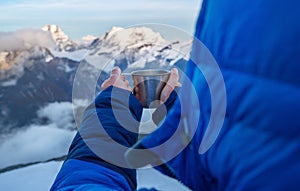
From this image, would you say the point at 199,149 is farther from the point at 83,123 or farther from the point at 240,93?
the point at 83,123

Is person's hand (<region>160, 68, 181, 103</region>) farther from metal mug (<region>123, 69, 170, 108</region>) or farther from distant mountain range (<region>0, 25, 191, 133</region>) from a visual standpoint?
distant mountain range (<region>0, 25, 191, 133</region>)

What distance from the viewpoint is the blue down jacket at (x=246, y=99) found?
0.29 meters

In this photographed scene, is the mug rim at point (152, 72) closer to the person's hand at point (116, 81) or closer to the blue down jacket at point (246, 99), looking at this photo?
the person's hand at point (116, 81)

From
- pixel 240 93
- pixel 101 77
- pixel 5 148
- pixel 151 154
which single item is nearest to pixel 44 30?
pixel 5 148

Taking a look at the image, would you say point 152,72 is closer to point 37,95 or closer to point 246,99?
point 246,99

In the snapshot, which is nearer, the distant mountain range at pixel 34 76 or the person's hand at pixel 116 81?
the person's hand at pixel 116 81

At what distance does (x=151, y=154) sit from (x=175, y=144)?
0.14 feet

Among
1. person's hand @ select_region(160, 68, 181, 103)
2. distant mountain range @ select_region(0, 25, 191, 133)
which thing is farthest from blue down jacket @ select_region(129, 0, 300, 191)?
distant mountain range @ select_region(0, 25, 191, 133)

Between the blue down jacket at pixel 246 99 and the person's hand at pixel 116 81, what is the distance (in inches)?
14.2

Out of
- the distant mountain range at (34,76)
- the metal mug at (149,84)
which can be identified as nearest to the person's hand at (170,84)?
the metal mug at (149,84)

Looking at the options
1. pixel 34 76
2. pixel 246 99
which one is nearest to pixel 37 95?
pixel 34 76

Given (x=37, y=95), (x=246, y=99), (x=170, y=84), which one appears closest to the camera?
(x=246, y=99)

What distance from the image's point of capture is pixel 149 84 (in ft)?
2.48

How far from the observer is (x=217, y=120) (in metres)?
0.38
